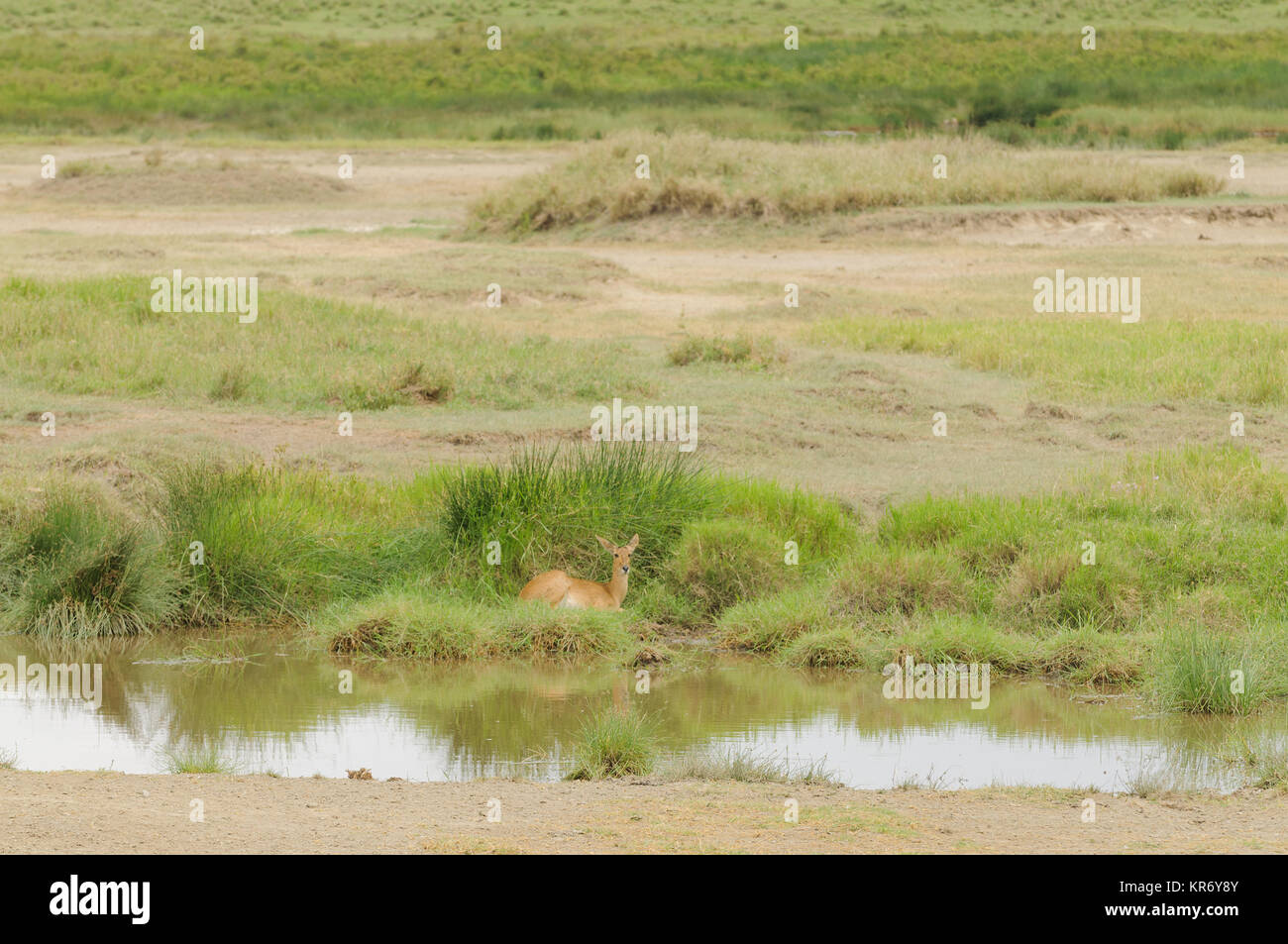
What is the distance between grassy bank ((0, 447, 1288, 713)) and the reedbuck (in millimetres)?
130

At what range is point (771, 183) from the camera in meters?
33.0

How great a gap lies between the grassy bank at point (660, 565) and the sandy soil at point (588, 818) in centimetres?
333

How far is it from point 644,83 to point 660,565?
5434 centimetres

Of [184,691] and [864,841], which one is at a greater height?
[864,841]

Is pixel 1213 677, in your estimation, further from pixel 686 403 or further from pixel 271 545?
pixel 686 403

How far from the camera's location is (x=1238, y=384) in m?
17.6

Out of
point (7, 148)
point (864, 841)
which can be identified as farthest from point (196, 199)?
point (864, 841)

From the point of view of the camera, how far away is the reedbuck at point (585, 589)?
11969 mm

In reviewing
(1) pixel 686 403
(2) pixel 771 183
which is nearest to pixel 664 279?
(2) pixel 771 183

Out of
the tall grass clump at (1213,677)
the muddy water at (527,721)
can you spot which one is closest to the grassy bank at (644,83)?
the tall grass clump at (1213,677)

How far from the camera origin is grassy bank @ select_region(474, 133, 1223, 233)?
32.6m

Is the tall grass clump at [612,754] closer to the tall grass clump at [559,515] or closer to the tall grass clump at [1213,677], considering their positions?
the tall grass clump at [1213,677]

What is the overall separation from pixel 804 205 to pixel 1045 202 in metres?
4.44
